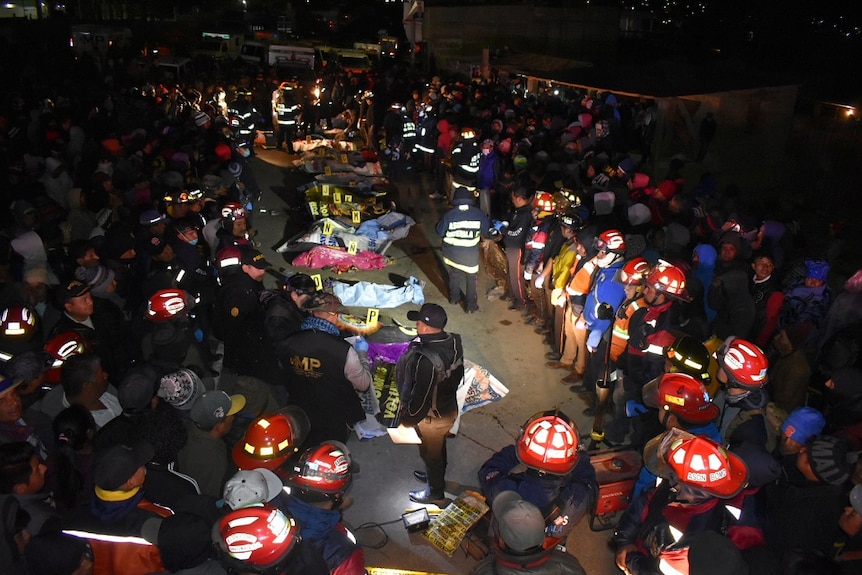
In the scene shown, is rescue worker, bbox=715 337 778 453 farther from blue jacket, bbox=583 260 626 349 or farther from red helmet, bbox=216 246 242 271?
red helmet, bbox=216 246 242 271

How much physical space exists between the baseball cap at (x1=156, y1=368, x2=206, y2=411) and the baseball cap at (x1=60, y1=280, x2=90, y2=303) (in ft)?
5.32

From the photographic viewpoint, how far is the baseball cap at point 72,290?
5.43m

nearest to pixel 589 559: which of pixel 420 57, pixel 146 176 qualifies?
pixel 146 176

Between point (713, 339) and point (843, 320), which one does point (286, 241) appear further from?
point (843, 320)

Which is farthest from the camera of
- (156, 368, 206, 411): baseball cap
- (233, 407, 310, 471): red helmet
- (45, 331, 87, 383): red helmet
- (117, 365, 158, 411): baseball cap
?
(45, 331, 87, 383): red helmet

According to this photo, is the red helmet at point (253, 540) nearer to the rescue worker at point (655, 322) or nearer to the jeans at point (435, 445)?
the jeans at point (435, 445)

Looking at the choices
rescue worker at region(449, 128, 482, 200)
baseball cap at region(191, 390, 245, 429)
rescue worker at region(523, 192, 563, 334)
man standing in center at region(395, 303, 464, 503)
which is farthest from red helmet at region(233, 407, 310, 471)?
rescue worker at region(449, 128, 482, 200)

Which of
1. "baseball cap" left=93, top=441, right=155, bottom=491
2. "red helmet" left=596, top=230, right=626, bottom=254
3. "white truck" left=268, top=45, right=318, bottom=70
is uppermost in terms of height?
"white truck" left=268, top=45, right=318, bottom=70

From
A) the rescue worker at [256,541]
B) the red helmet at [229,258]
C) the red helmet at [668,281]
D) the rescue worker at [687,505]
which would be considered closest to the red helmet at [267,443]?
the rescue worker at [256,541]

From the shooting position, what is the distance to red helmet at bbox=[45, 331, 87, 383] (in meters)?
4.96

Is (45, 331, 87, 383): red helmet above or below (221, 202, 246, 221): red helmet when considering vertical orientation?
below

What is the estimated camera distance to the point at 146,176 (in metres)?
9.25

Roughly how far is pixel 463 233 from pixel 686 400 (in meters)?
4.67

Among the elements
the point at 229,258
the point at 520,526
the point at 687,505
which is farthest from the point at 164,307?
the point at 687,505
